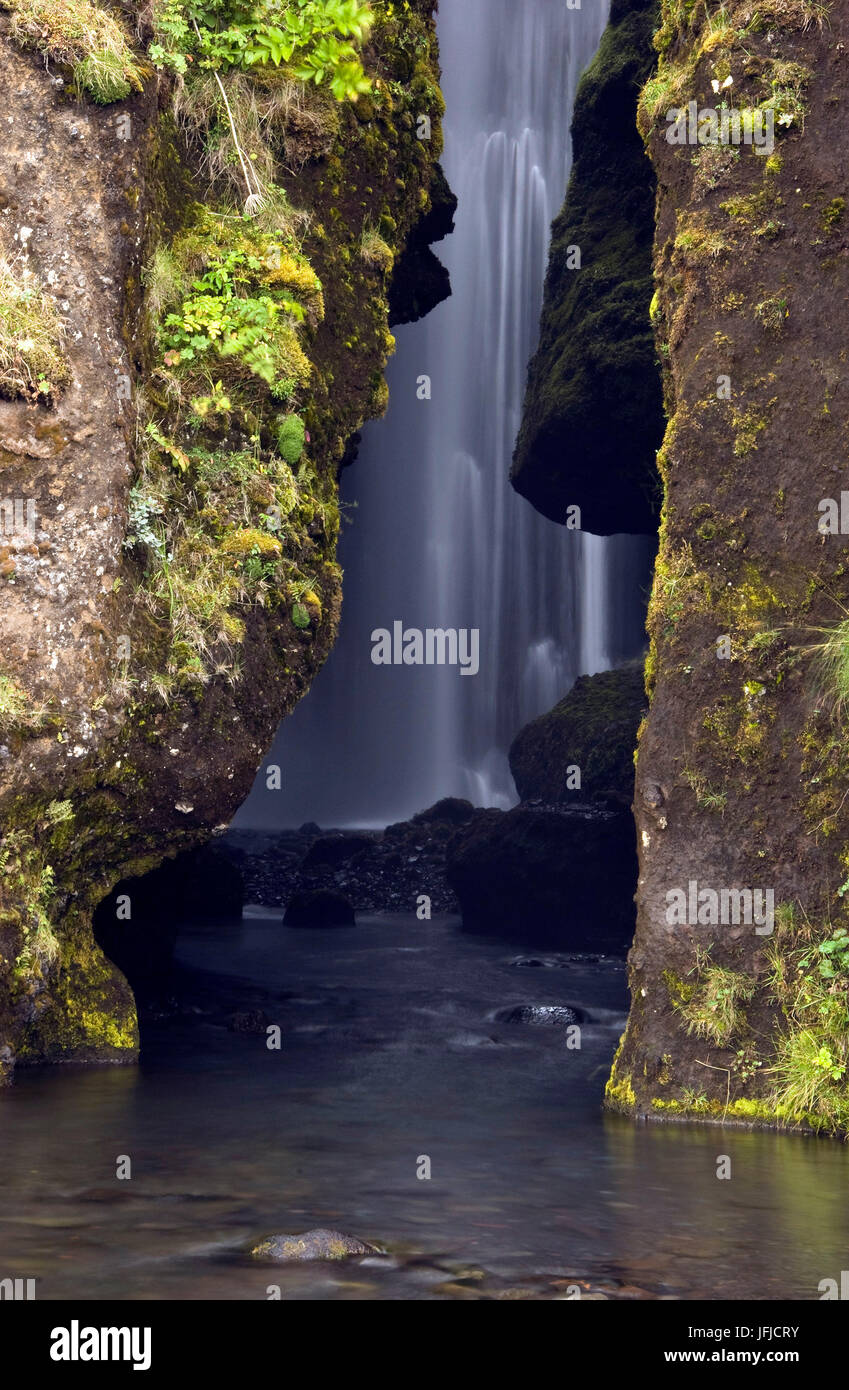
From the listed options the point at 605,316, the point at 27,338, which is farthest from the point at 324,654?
the point at 605,316

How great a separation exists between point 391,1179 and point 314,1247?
145 centimetres

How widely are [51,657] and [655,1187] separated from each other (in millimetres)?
4997

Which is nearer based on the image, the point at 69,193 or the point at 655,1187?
the point at 655,1187

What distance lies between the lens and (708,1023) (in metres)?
8.53

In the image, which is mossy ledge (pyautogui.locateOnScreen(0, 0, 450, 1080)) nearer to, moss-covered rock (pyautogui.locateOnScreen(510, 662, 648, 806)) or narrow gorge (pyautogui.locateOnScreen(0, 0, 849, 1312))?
narrow gorge (pyautogui.locateOnScreen(0, 0, 849, 1312))

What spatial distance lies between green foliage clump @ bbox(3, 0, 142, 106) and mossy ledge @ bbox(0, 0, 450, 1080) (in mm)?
28

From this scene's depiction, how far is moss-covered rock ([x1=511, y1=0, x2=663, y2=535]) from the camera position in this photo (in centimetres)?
1812

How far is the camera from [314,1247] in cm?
564

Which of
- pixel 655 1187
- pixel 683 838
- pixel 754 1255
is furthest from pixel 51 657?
pixel 754 1255

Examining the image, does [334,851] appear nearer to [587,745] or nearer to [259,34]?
[587,745]

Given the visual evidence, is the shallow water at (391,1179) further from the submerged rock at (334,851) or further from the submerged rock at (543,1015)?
the submerged rock at (334,851)

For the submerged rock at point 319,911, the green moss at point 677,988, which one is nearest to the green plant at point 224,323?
the green moss at point 677,988

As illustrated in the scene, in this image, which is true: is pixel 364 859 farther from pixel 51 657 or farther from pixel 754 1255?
pixel 754 1255

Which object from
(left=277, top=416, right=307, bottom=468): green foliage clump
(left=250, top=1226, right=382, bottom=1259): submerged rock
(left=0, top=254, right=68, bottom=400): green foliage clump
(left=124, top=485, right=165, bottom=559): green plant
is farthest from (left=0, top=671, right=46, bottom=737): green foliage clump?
(left=250, top=1226, right=382, bottom=1259): submerged rock
